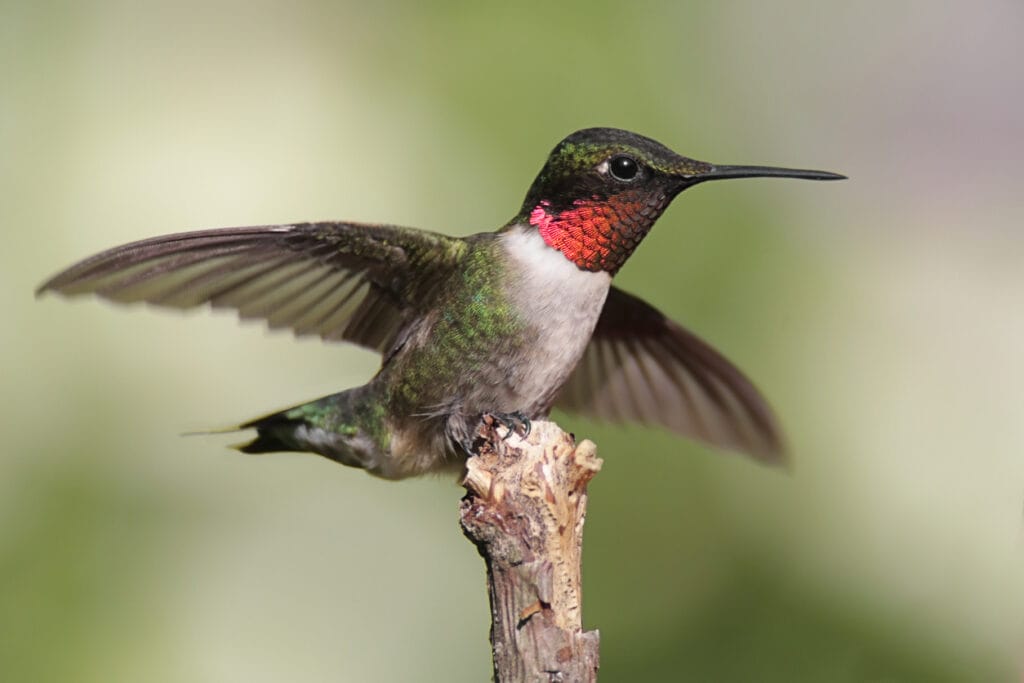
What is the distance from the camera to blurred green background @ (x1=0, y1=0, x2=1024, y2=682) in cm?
427

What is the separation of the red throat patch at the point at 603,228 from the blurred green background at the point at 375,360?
5.47 ft

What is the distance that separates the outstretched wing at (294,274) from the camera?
9.59 feet

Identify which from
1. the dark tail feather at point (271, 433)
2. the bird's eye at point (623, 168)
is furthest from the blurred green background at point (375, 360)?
the bird's eye at point (623, 168)

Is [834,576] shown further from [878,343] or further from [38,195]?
[38,195]

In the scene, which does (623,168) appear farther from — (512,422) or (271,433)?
(271,433)

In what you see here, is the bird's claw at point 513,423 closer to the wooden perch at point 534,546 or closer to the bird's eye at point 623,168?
the wooden perch at point 534,546

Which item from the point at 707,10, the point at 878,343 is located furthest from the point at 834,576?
the point at 707,10

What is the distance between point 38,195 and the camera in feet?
15.8

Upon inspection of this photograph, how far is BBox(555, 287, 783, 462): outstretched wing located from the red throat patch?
2.32ft

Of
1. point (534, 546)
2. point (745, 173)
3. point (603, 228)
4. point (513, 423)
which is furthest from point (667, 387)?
point (534, 546)

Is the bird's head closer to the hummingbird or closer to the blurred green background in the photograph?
the hummingbird

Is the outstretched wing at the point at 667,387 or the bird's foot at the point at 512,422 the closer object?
the bird's foot at the point at 512,422

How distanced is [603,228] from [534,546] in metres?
1.07

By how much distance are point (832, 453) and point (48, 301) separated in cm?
326
